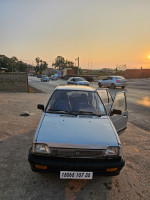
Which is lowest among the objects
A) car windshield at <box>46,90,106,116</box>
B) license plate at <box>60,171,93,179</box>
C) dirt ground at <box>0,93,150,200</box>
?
dirt ground at <box>0,93,150,200</box>

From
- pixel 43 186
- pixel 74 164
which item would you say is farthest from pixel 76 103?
pixel 43 186

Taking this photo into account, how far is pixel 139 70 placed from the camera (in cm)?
4297

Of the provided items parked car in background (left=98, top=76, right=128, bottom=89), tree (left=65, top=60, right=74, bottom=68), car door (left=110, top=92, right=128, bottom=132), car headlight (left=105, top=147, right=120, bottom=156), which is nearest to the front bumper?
car headlight (left=105, top=147, right=120, bottom=156)

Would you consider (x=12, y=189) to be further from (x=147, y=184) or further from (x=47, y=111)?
(x=147, y=184)

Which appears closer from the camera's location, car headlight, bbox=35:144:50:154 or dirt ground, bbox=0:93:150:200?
car headlight, bbox=35:144:50:154

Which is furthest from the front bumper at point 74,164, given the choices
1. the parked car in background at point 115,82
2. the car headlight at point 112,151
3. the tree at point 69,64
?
the tree at point 69,64

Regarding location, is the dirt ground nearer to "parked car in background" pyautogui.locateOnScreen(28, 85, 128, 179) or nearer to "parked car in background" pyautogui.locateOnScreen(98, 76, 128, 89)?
"parked car in background" pyautogui.locateOnScreen(28, 85, 128, 179)

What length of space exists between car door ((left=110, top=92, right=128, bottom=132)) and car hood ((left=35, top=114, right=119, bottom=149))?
31.6 inches

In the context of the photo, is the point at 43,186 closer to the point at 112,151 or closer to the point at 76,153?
the point at 76,153

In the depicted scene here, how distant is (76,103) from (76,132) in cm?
118

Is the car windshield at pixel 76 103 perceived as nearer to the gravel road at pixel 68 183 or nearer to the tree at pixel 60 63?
the gravel road at pixel 68 183

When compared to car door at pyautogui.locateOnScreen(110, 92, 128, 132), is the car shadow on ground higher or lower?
lower

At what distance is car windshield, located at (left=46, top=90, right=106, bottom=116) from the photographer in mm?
3557

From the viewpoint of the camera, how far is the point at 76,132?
2.69 metres
